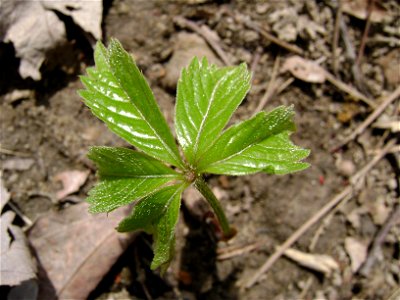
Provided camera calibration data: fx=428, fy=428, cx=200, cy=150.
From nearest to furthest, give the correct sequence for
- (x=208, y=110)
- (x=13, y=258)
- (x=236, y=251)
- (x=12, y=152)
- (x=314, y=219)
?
(x=208, y=110)
(x=13, y=258)
(x=12, y=152)
(x=236, y=251)
(x=314, y=219)

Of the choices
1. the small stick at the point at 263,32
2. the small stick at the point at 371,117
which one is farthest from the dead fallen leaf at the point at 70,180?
the small stick at the point at 371,117

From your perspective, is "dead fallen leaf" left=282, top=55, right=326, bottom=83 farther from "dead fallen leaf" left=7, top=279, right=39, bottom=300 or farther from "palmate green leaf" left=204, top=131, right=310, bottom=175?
"dead fallen leaf" left=7, top=279, right=39, bottom=300

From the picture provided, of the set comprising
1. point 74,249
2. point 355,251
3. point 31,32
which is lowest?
point 355,251

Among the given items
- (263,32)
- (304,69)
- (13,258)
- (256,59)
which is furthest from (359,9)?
(13,258)

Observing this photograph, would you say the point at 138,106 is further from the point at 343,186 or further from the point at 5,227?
the point at 343,186

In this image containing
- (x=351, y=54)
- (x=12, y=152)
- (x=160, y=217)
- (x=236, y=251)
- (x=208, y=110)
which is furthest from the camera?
(x=351, y=54)

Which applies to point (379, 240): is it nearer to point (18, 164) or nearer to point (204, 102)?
point (204, 102)

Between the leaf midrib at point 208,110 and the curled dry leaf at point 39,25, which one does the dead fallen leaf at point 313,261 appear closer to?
the leaf midrib at point 208,110

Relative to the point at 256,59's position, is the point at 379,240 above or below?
below

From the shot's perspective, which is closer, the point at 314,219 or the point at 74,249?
the point at 74,249
